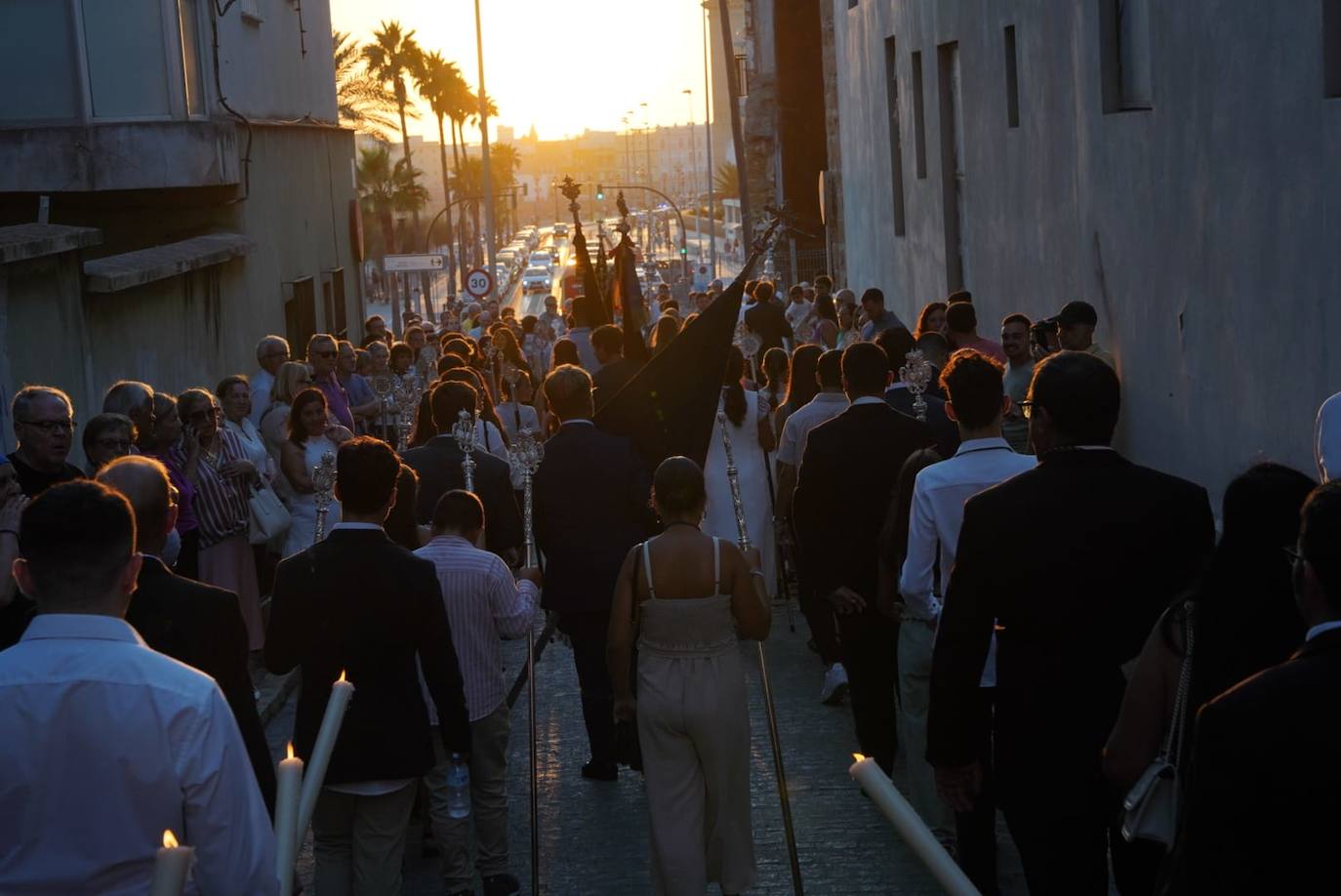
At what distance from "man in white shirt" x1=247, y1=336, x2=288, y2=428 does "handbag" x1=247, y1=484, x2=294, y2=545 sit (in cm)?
251

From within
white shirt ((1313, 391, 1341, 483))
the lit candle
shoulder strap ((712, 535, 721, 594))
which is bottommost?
shoulder strap ((712, 535, 721, 594))

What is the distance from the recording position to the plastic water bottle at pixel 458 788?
22.4 ft

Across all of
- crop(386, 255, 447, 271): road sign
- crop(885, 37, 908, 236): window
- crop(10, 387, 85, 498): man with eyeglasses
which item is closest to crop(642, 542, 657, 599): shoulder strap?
crop(10, 387, 85, 498): man with eyeglasses

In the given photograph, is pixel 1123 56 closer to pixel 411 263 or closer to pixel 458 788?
pixel 458 788

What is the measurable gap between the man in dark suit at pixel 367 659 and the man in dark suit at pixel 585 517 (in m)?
2.41

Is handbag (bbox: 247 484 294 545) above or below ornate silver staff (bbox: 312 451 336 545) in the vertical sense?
below

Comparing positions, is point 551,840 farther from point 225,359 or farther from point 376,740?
point 225,359

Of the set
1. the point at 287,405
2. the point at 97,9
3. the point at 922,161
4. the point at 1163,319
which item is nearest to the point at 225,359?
the point at 97,9

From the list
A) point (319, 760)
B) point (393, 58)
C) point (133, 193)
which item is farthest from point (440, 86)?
point (319, 760)

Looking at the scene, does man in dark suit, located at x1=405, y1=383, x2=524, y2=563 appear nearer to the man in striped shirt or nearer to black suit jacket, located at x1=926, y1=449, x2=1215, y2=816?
the man in striped shirt

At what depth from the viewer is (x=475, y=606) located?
7.30 metres

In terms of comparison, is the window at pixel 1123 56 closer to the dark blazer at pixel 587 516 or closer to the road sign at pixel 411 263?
the dark blazer at pixel 587 516

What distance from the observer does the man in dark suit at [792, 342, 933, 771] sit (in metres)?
8.37

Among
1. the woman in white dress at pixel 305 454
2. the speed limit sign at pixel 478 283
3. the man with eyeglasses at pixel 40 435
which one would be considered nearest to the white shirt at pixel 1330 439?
the man with eyeglasses at pixel 40 435
